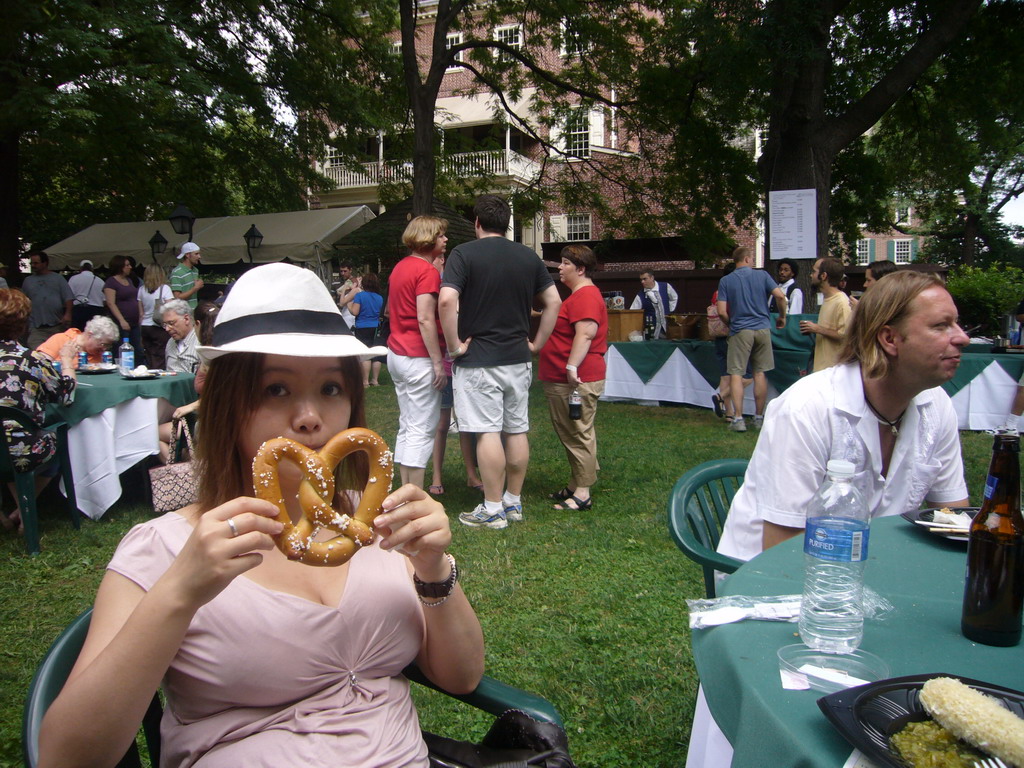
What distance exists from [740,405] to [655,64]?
26.1 feet

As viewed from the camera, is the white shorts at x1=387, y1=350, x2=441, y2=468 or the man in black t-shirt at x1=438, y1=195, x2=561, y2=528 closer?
the man in black t-shirt at x1=438, y1=195, x2=561, y2=528

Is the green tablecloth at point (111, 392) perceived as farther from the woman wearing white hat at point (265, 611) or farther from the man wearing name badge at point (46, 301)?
the man wearing name badge at point (46, 301)

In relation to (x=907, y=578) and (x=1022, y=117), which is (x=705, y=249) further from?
(x=907, y=578)

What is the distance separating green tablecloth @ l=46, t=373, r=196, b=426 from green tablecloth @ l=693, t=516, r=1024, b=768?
4792 millimetres

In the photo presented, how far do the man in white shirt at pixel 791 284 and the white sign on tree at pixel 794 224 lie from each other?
0.37 meters

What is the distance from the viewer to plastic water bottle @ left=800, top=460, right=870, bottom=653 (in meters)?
1.42

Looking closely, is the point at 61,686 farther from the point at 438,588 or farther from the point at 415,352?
the point at 415,352

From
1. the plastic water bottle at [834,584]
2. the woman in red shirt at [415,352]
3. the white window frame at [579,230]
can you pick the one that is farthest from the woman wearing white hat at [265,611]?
the white window frame at [579,230]

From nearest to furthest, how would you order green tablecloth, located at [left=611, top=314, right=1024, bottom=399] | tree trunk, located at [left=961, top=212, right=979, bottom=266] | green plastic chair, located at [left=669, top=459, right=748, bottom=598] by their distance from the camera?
green plastic chair, located at [left=669, top=459, right=748, bottom=598], green tablecloth, located at [left=611, top=314, right=1024, bottom=399], tree trunk, located at [left=961, top=212, right=979, bottom=266]

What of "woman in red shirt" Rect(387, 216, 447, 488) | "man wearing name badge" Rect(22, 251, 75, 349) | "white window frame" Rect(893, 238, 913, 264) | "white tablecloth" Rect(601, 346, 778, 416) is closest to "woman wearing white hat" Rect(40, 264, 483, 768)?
"woman in red shirt" Rect(387, 216, 447, 488)

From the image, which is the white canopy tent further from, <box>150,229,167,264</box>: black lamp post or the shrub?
the shrub

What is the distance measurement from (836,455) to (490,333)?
3.01 metres

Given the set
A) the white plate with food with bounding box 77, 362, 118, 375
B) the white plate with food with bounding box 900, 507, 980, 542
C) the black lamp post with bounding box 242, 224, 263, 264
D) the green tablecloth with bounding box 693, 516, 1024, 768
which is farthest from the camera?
the black lamp post with bounding box 242, 224, 263, 264

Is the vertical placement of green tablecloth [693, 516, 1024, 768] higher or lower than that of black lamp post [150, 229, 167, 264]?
lower
